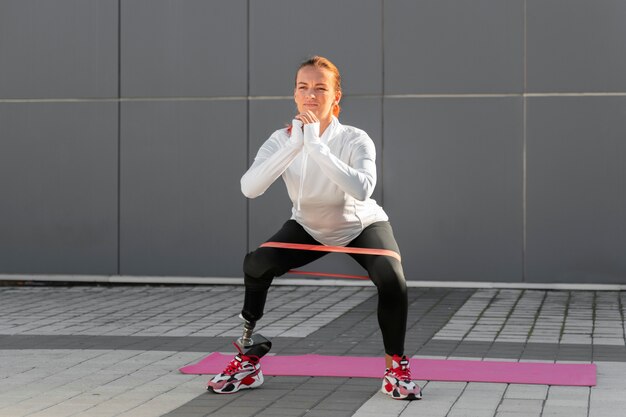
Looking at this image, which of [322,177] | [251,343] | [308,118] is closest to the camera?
[308,118]

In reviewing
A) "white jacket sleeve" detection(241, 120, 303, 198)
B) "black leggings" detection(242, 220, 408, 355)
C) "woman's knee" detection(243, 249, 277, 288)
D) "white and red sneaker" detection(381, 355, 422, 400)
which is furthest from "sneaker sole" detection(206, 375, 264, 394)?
"white jacket sleeve" detection(241, 120, 303, 198)

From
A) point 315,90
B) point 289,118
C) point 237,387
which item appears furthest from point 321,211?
point 289,118

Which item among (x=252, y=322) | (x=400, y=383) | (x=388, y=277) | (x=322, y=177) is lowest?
(x=400, y=383)

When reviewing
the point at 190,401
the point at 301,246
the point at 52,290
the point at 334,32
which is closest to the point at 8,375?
the point at 190,401

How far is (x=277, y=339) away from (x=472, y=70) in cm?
456

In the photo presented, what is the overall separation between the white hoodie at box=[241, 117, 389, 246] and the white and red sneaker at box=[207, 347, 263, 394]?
790 millimetres

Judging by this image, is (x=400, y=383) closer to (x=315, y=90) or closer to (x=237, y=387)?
(x=237, y=387)

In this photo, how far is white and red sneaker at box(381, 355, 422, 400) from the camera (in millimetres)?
6281

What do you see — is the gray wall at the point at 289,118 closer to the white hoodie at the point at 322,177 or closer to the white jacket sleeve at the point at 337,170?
the white hoodie at the point at 322,177

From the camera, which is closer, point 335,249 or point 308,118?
point 308,118

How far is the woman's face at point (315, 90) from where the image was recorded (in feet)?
21.2

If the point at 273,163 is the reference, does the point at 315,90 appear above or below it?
above

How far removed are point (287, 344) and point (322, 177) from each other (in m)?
2.31

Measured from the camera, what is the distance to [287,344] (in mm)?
8477
